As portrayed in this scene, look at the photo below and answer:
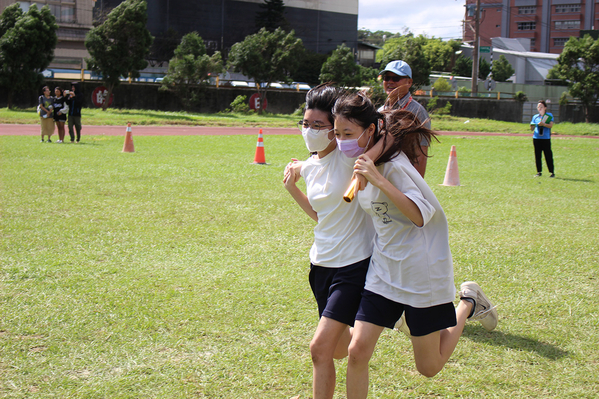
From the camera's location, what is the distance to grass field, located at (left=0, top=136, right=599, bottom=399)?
11.2ft

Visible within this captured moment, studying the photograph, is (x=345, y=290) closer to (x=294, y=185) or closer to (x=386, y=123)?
(x=294, y=185)

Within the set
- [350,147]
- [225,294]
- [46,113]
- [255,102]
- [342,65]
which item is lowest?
[225,294]

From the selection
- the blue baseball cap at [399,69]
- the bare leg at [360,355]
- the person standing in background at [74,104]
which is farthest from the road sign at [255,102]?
the bare leg at [360,355]

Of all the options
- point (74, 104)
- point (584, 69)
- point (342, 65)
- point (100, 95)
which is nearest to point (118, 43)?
point (100, 95)

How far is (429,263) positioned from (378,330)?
1.35 feet

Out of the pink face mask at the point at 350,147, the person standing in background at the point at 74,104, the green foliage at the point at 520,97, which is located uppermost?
the green foliage at the point at 520,97

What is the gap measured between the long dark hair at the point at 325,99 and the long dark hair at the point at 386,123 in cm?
10

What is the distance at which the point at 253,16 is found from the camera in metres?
71.2

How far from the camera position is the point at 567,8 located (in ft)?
320

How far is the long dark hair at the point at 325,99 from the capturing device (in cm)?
300

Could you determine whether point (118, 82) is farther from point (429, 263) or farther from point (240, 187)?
point (429, 263)

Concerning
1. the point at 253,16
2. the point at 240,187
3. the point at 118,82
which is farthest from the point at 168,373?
the point at 253,16

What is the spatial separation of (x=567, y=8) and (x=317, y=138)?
110238mm

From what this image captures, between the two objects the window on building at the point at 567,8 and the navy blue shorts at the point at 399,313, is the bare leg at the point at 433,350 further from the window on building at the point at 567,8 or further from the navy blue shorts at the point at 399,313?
the window on building at the point at 567,8
